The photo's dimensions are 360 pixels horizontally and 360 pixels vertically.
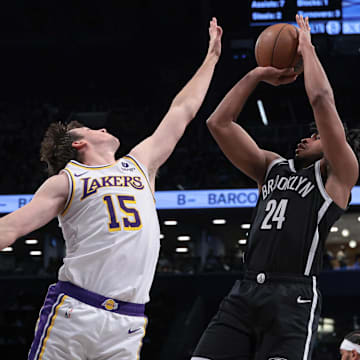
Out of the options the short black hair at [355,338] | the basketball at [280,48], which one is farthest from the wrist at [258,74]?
the short black hair at [355,338]

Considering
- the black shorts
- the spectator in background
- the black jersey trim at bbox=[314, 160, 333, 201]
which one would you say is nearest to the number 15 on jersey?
the black shorts

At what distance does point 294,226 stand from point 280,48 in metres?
1.12

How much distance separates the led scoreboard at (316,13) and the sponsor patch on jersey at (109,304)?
972 centimetres

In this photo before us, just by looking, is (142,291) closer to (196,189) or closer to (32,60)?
(196,189)

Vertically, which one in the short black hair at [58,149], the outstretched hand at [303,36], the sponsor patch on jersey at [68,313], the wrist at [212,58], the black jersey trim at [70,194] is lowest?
the sponsor patch on jersey at [68,313]

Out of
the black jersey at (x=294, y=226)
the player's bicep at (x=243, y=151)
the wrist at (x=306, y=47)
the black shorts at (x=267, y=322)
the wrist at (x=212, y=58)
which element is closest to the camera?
the black shorts at (x=267, y=322)

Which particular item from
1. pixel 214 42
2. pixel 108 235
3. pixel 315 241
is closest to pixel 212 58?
pixel 214 42

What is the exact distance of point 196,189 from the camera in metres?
15.3

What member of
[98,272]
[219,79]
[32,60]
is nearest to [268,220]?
[98,272]

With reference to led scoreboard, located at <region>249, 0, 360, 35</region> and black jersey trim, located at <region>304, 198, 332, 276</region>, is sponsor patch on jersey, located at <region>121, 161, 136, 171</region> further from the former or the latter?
led scoreboard, located at <region>249, 0, 360, 35</region>

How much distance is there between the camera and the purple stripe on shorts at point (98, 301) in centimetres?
315

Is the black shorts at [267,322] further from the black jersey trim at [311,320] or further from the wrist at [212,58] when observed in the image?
the wrist at [212,58]

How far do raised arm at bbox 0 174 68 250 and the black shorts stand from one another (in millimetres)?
1036

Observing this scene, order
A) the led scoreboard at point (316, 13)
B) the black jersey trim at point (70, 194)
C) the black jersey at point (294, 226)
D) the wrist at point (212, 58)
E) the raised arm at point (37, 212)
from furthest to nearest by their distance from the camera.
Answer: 1. the led scoreboard at point (316, 13)
2. the wrist at point (212, 58)
3. the black jersey at point (294, 226)
4. the black jersey trim at point (70, 194)
5. the raised arm at point (37, 212)
